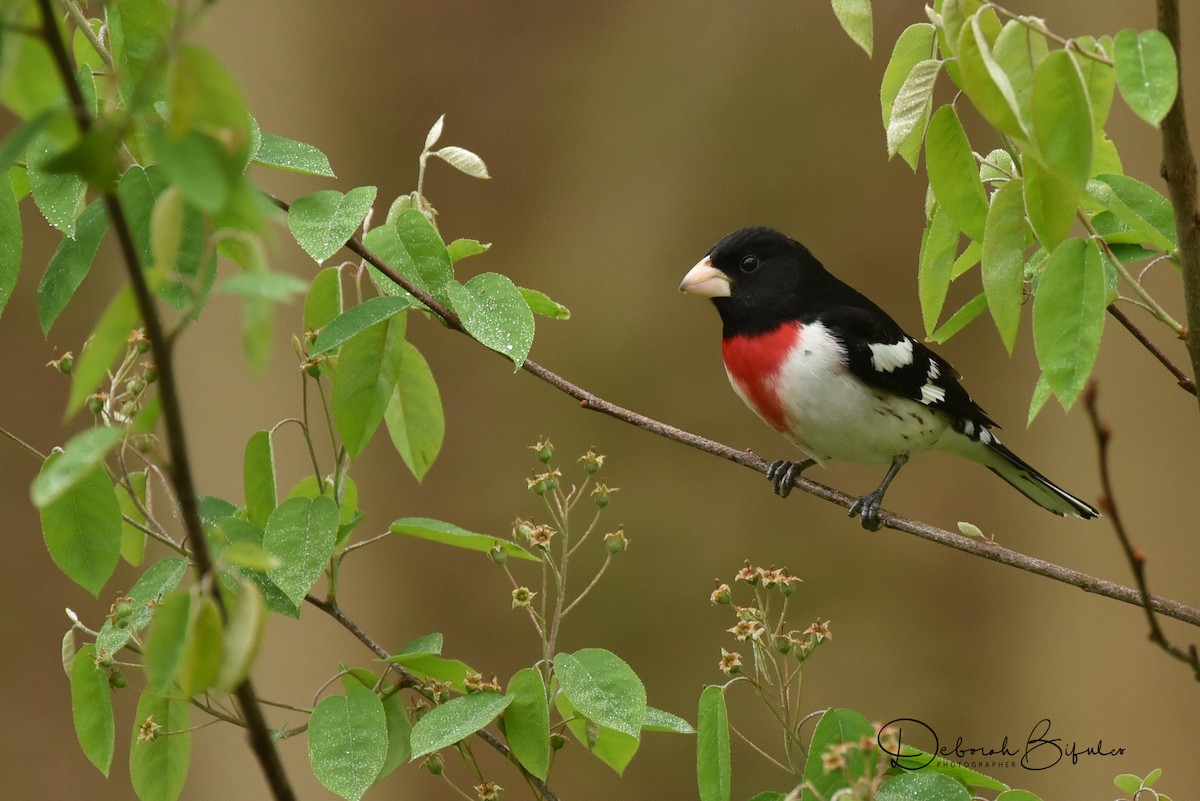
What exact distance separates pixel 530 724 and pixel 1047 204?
668 millimetres

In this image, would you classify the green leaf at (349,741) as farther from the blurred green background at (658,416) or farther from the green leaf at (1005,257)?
the blurred green background at (658,416)

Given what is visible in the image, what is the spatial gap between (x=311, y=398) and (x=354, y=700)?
9.07ft

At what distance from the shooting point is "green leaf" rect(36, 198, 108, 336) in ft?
3.92

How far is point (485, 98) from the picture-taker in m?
3.81

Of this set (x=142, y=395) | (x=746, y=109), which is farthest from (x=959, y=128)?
(x=746, y=109)

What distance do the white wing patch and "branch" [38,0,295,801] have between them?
179 centimetres

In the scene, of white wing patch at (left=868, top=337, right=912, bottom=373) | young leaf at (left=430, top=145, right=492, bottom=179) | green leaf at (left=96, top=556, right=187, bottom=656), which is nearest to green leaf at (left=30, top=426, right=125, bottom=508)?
green leaf at (left=96, top=556, right=187, bottom=656)

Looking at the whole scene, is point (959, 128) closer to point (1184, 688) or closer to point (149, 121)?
point (149, 121)

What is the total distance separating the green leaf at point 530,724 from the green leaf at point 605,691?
0.03m

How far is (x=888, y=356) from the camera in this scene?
2277 millimetres

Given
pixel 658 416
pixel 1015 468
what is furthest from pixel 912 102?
pixel 658 416

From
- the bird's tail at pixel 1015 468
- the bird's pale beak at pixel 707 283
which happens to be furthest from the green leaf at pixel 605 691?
the bird's tail at pixel 1015 468

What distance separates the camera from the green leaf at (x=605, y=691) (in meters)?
1.16

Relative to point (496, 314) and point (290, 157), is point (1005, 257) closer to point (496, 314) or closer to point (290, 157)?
point (496, 314)
